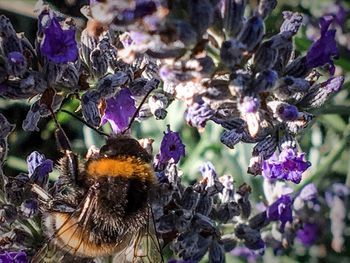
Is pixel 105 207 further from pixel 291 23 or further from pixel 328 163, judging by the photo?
pixel 328 163

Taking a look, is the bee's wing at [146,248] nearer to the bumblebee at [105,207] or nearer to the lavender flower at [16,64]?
the bumblebee at [105,207]

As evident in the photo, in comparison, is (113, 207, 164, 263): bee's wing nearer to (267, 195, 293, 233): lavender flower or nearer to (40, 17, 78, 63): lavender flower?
(40, 17, 78, 63): lavender flower

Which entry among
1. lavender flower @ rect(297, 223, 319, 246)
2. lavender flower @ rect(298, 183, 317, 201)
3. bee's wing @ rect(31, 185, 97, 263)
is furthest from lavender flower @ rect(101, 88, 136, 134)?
lavender flower @ rect(297, 223, 319, 246)

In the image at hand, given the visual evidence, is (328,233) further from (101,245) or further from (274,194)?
(101,245)

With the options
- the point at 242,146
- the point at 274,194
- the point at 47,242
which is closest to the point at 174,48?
the point at 47,242

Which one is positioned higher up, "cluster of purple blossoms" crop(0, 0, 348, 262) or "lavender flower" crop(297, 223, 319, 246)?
"cluster of purple blossoms" crop(0, 0, 348, 262)

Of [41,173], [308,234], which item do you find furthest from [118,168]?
[308,234]
